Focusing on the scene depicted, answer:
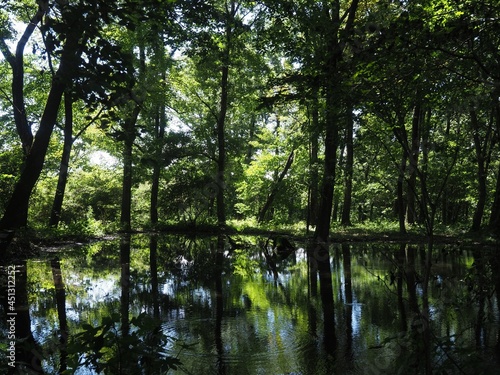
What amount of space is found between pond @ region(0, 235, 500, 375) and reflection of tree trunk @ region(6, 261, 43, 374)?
23 millimetres

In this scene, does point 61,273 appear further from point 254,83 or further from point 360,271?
point 254,83

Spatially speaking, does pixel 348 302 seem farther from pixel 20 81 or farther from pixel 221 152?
pixel 221 152

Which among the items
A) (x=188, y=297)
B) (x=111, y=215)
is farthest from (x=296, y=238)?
(x=111, y=215)

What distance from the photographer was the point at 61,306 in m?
6.20

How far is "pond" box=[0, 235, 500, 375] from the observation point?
2771 millimetres

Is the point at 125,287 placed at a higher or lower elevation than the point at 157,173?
lower

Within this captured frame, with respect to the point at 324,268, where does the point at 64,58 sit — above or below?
above

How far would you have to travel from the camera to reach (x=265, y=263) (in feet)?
37.5

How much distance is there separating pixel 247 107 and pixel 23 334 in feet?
64.2

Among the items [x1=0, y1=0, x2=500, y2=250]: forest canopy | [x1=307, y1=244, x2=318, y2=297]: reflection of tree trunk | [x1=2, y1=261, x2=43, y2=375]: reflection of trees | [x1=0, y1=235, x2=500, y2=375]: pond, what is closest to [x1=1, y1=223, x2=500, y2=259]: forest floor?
[x1=0, y1=0, x2=500, y2=250]: forest canopy

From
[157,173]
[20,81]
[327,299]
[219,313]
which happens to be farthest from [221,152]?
[219,313]

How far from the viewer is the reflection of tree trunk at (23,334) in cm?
300

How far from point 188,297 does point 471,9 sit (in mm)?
5947

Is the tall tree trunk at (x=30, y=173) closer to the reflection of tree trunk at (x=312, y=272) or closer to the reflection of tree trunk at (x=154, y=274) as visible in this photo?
the reflection of tree trunk at (x=154, y=274)
